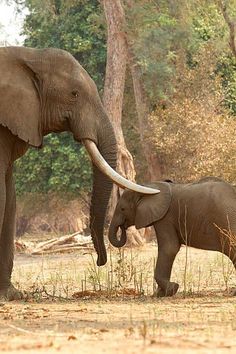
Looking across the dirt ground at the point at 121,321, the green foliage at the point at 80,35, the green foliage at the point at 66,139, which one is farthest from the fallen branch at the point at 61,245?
the green foliage at the point at 80,35

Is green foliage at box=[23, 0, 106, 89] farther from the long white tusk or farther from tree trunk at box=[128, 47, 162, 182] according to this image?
the long white tusk

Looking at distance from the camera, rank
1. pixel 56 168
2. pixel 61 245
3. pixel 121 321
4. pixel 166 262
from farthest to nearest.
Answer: pixel 56 168 < pixel 61 245 < pixel 166 262 < pixel 121 321

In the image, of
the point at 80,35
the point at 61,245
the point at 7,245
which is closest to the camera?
the point at 7,245

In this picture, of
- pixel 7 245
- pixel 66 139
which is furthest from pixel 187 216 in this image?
pixel 66 139

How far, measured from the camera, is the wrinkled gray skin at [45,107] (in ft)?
32.2

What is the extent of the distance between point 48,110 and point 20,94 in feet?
1.03

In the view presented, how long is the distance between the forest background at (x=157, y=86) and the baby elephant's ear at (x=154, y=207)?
1259 cm

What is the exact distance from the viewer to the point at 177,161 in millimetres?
30656

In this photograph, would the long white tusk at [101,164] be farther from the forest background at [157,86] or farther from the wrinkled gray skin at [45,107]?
the forest background at [157,86]

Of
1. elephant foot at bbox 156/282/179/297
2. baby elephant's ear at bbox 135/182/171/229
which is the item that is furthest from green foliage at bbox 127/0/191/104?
elephant foot at bbox 156/282/179/297

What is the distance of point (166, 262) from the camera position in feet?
35.6

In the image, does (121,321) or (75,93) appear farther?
(75,93)

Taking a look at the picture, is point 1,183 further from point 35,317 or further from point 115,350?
point 115,350

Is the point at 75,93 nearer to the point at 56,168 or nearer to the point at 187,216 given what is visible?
the point at 187,216
